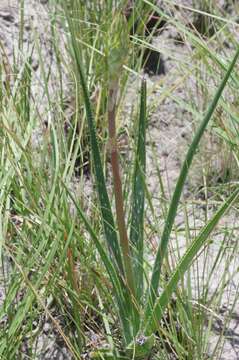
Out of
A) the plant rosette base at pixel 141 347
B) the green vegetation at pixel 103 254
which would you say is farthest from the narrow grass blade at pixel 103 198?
the plant rosette base at pixel 141 347

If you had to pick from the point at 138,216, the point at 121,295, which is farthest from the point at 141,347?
the point at 138,216

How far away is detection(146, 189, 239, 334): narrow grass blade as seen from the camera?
1.03 metres

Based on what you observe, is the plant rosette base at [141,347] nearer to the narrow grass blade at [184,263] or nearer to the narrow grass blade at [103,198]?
the narrow grass blade at [184,263]

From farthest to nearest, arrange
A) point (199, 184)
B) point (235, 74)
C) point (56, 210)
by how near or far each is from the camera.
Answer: point (199, 184)
point (235, 74)
point (56, 210)

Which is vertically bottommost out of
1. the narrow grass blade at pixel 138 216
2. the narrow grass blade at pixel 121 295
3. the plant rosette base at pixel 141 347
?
the plant rosette base at pixel 141 347

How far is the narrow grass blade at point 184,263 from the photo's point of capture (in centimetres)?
103

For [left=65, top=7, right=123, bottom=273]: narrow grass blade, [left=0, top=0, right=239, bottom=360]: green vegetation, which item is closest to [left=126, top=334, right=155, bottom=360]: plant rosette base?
[left=0, top=0, right=239, bottom=360]: green vegetation

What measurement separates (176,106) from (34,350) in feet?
2.69

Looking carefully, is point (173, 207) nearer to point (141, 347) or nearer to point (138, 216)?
point (138, 216)

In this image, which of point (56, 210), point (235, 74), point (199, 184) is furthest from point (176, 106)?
point (56, 210)

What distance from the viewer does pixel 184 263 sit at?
3.51 ft

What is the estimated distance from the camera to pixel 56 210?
1.25m

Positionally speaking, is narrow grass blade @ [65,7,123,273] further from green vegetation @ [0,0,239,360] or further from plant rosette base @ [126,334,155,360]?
plant rosette base @ [126,334,155,360]

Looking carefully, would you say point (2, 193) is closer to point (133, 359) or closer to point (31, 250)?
point (31, 250)
